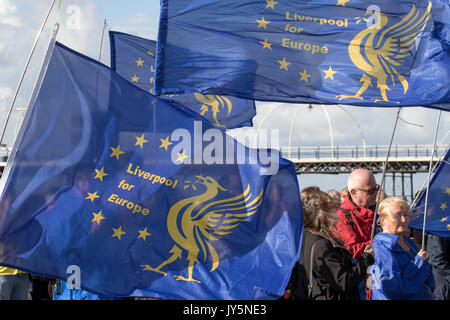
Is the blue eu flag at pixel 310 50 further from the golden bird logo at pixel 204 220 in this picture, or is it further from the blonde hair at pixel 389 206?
the blonde hair at pixel 389 206

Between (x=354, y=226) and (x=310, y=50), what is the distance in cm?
206

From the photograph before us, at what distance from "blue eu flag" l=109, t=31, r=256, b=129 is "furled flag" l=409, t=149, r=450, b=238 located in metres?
3.90

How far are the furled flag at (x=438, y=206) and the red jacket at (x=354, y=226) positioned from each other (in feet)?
4.69

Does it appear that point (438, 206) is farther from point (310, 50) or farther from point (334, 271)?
point (334, 271)

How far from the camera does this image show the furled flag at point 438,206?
7.54 metres

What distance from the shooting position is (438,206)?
776 centimetres

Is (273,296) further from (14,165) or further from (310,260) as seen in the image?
(14,165)

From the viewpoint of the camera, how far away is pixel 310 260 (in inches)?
217

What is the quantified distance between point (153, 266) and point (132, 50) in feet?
19.8

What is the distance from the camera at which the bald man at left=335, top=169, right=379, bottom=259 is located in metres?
5.91

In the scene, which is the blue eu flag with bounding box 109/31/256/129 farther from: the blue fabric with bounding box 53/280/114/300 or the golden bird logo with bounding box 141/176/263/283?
the golden bird logo with bounding box 141/176/263/283

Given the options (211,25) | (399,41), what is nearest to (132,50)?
(211,25)

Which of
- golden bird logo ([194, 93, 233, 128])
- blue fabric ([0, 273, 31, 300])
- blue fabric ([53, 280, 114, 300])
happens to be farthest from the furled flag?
blue fabric ([0, 273, 31, 300])
